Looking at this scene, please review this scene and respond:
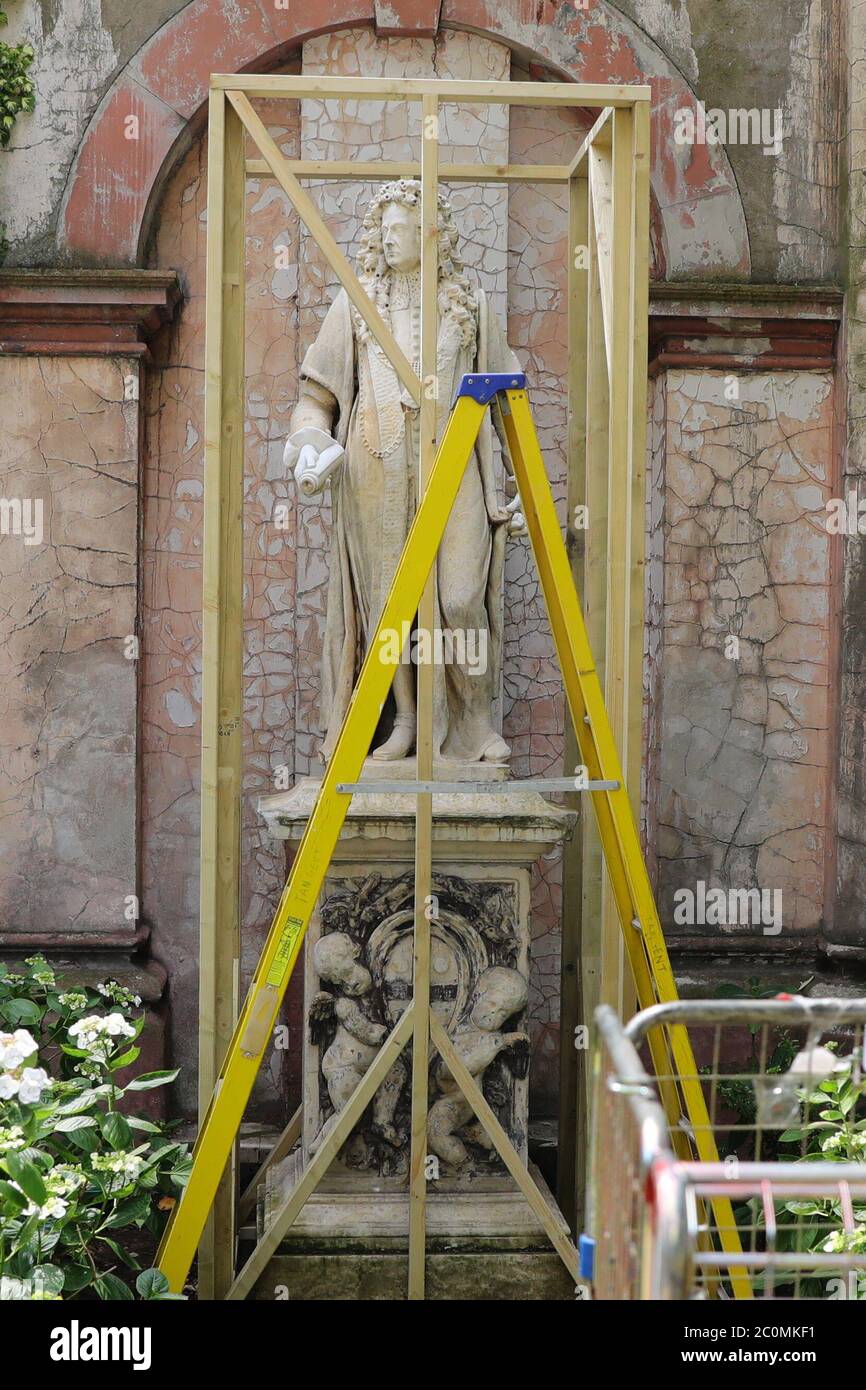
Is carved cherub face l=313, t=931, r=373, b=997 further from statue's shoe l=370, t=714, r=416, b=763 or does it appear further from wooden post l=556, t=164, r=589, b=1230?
wooden post l=556, t=164, r=589, b=1230

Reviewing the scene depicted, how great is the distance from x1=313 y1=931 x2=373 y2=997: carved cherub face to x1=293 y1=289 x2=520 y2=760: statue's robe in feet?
1.83

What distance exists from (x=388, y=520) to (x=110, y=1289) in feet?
6.82

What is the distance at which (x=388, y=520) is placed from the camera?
4.21 metres

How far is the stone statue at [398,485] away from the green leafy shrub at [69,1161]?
103 cm

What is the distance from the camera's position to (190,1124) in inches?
205

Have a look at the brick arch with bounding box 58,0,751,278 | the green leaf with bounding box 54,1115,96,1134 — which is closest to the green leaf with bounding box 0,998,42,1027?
the green leaf with bounding box 54,1115,96,1134

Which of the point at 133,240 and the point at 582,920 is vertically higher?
the point at 133,240

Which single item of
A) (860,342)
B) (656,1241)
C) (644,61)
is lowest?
(656,1241)

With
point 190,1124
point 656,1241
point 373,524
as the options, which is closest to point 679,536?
point 373,524

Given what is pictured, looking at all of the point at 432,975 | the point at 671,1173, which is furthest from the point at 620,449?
the point at 671,1173

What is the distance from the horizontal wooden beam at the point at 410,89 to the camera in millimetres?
3598

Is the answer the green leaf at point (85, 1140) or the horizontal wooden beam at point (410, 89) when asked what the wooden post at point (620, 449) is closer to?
the horizontal wooden beam at point (410, 89)
